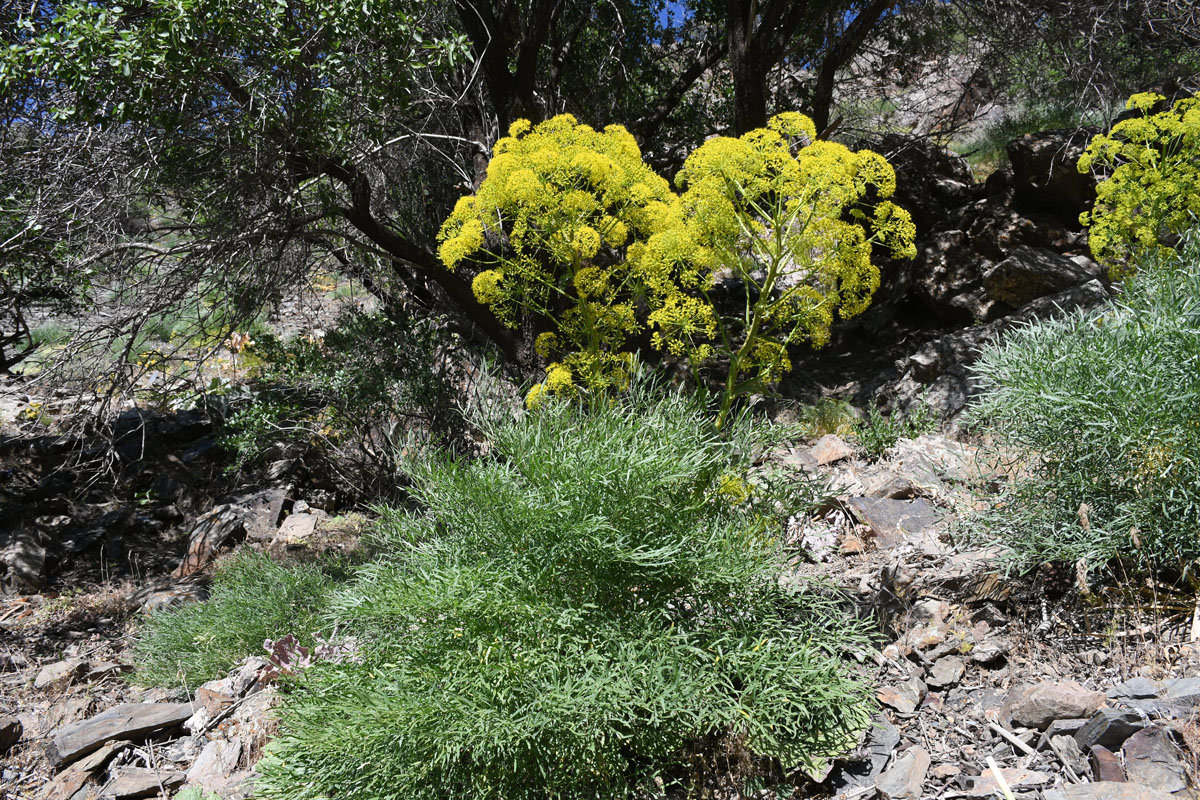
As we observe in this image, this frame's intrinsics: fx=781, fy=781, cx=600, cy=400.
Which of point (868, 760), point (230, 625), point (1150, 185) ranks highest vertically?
point (1150, 185)

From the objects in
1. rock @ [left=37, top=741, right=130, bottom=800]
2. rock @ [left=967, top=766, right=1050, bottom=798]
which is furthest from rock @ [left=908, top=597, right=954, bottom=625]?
rock @ [left=37, top=741, right=130, bottom=800]

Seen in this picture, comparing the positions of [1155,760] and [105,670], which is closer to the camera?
[1155,760]

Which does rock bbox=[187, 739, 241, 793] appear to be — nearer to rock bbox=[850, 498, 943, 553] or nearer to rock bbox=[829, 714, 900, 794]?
rock bbox=[829, 714, 900, 794]

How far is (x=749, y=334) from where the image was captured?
317 centimetres

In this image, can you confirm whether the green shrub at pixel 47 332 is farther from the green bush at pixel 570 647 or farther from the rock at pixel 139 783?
the green bush at pixel 570 647

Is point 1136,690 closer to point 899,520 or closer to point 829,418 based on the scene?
point 899,520

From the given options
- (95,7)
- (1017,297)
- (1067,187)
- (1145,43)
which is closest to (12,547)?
(95,7)

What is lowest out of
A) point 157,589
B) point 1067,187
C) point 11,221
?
point 157,589

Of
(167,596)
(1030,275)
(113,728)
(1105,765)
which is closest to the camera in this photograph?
(1105,765)

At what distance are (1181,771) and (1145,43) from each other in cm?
721

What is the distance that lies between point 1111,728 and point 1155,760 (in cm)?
13

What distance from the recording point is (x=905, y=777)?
250 cm

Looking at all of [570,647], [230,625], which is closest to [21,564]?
[230,625]

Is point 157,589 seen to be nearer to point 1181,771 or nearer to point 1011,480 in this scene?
point 1011,480
